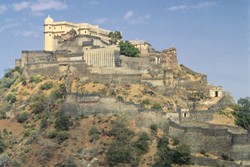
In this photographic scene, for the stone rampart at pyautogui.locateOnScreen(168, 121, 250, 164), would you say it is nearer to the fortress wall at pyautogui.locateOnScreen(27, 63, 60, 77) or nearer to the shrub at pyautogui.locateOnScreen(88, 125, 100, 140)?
the shrub at pyautogui.locateOnScreen(88, 125, 100, 140)

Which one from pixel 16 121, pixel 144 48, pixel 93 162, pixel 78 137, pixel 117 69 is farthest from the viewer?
pixel 144 48

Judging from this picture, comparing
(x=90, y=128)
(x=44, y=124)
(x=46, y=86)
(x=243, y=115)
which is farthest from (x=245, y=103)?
(x=44, y=124)

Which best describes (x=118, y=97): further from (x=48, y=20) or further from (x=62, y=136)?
(x=48, y=20)

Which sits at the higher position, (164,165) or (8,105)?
(8,105)

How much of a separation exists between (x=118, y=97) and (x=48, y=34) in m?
23.6

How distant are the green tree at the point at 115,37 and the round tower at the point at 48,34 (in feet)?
26.5

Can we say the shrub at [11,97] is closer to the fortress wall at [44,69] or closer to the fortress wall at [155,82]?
the fortress wall at [44,69]

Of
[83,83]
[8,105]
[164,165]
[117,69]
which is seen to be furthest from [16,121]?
[164,165]

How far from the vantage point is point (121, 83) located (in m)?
67.8

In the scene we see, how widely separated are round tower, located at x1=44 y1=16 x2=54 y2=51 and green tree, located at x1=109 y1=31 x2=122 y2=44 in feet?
26.5

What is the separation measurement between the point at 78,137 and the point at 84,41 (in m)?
21.6

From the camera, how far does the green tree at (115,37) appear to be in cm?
8410

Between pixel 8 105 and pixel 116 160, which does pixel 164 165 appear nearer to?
pixel 116 160

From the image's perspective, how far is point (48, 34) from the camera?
83.4m
